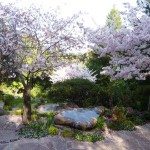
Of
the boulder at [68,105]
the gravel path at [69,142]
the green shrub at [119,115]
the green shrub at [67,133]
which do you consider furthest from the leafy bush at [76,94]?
the green shrub at [67,133]

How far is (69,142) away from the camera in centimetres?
1339

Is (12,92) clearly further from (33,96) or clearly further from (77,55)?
(77,55)

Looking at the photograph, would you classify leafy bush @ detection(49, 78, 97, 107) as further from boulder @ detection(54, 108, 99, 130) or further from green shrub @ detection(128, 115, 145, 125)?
boulder @ detection(54, 108, 99, 130)

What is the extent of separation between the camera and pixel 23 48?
1536cm

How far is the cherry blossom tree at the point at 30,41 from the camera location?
1499cm

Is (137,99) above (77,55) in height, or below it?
below

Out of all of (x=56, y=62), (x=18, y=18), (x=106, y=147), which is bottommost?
(x=106, y=147)

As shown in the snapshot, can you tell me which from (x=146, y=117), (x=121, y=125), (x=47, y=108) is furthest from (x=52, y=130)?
(x=146, y=117)

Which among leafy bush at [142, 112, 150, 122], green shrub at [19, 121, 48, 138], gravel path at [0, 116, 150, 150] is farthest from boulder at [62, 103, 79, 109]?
green shrub at [19, 121, 48, 138]

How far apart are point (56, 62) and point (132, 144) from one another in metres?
4.86

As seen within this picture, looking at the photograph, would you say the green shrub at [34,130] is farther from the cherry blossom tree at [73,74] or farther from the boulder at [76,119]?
the cherry blossom tree at [73,74]

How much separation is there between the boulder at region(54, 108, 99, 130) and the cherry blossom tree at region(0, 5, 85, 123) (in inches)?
55.4

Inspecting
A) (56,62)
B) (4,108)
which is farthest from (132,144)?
(4,108)

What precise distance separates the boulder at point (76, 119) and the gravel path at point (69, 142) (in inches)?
35.1
